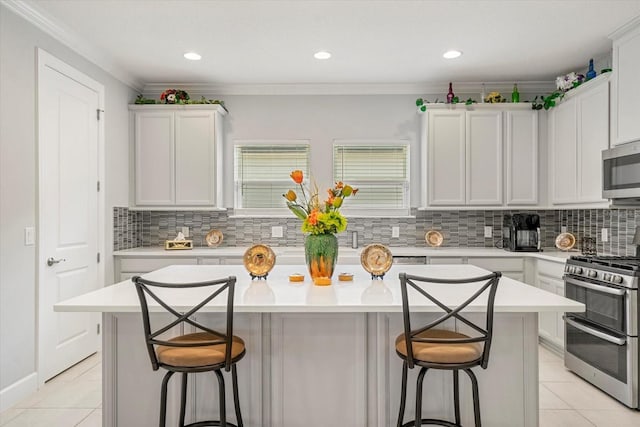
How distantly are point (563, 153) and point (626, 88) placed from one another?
1026 millimetres

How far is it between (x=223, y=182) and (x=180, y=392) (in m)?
3.03

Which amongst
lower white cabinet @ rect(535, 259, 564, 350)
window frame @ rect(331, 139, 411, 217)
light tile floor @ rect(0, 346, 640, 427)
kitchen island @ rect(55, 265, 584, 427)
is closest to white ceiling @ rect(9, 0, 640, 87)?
window frame @ rect(331, 139, 411, 217)

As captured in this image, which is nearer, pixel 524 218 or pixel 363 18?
pixel 363 18

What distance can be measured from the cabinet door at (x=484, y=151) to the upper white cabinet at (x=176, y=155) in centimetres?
268

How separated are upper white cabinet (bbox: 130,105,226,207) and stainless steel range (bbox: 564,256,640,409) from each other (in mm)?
3465

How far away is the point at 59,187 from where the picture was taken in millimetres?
3393

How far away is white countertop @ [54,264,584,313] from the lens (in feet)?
6.02

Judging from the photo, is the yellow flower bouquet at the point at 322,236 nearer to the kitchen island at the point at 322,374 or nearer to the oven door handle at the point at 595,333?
the kitchen island at the point at 322,374

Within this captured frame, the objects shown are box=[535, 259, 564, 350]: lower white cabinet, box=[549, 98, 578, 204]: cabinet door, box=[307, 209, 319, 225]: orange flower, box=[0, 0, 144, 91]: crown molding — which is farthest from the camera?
box=[549, 98, 578, 204]: cabinet door

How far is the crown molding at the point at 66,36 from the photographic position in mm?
2908

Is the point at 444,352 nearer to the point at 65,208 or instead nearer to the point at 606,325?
the point at 606,325

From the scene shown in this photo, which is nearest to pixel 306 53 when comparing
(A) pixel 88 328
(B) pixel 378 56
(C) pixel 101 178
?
(B) pixel 378 56

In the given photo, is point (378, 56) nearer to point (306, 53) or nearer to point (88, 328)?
point (306, 53)

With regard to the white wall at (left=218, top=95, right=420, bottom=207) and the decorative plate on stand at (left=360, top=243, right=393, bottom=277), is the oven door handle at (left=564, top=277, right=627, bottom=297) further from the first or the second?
the white wall at (left=218, top=95, right=420, bottom=207)
